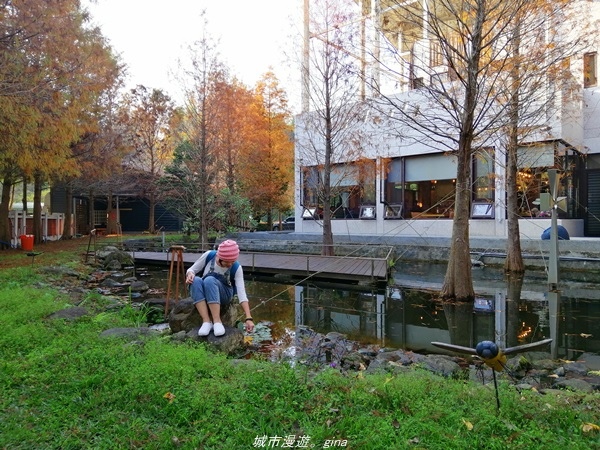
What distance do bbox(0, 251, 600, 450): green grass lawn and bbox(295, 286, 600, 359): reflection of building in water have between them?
296cm

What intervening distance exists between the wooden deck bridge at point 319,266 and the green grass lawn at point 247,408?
285 inches

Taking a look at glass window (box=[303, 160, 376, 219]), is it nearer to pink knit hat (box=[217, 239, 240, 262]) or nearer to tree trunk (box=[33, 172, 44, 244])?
pink knit hat (box=[217, 239, 240, 262])

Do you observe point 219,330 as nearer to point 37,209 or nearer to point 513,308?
point 513,308

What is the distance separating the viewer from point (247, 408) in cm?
298

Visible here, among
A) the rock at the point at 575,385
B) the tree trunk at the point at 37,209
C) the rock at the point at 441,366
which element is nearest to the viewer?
the rock at the point at 575,385

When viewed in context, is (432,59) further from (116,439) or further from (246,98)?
(246,98)

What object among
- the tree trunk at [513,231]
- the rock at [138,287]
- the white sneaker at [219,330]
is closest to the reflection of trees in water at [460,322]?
the white sneaker at [219,330]

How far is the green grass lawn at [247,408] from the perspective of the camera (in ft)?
8.55

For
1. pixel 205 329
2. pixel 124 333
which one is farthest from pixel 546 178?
pixel 124 333

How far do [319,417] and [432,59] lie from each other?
837 cm

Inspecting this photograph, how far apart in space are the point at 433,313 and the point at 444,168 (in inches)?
449

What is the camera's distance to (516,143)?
1233 cm

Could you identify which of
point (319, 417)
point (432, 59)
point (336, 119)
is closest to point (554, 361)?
point (319, 417)

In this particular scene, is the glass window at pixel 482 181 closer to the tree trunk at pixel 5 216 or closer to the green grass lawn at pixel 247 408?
the green grass lawn at pixel 247 408
